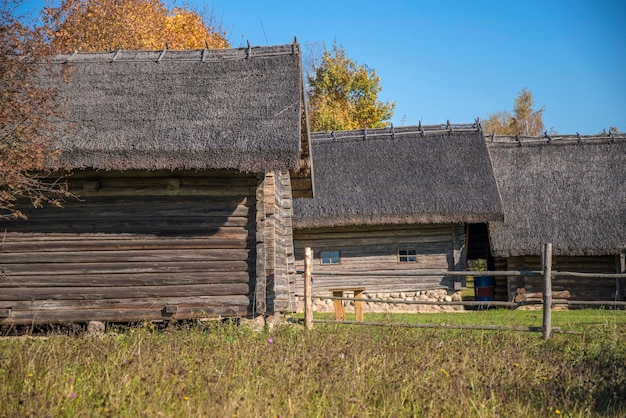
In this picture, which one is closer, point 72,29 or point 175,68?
point 175,68

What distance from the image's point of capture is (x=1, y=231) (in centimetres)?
1085

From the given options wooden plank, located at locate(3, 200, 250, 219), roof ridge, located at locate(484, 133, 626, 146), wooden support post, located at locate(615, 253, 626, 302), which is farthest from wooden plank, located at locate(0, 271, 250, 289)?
roof ridge, located at locate(484, 133, 626, 146)

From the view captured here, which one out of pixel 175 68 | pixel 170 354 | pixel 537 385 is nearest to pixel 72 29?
pixel 175 68

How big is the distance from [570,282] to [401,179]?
5.09 metres

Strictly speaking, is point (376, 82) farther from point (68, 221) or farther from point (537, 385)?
point (537, 385)

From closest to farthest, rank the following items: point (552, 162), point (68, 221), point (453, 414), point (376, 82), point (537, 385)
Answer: point (453, 414), point (537, 385), point (68, 221), point (552, 162), point (376, 82)

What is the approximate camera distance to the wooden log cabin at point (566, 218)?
60.2ft

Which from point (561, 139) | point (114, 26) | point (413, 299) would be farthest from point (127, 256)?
point (114, 26)

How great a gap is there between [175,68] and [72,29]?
49.5 ft

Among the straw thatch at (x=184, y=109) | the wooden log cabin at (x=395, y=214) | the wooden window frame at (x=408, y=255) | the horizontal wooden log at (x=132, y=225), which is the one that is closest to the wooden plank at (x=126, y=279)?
the horizontal wooden log at (x=132, y=225)

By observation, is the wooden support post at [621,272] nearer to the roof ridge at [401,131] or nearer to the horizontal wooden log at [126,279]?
the roof ridge at [401,131]

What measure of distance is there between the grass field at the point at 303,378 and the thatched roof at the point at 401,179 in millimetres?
10809

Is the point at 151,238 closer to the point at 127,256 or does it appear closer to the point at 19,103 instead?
the point at 127,256

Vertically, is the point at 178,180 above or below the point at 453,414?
above
